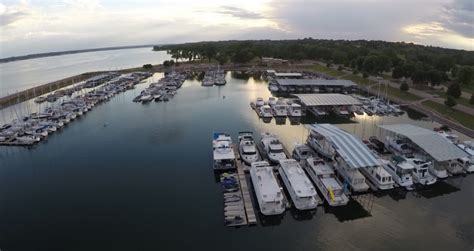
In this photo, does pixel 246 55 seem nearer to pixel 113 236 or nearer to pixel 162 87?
pixel 162 87

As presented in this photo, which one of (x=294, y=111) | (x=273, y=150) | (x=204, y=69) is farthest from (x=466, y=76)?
(x=204, y=69)

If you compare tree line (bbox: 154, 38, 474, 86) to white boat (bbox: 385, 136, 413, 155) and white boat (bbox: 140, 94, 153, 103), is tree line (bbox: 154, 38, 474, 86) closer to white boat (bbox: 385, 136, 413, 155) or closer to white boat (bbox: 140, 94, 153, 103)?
white boat (bbox: 385, 136, 413, 155)

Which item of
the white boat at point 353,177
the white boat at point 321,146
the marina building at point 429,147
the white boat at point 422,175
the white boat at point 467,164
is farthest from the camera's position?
the white boat at point 321,146

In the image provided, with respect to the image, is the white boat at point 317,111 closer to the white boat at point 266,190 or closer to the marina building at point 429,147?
the marina building at point 429,147

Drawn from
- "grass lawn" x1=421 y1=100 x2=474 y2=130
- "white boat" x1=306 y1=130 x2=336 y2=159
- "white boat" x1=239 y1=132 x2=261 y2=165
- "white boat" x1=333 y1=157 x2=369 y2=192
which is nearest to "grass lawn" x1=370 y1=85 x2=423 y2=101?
"grass lawn" x1=421 y1=100 x2=474 y2=130

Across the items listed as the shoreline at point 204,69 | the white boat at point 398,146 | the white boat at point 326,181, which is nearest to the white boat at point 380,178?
the white boat at point 326,181

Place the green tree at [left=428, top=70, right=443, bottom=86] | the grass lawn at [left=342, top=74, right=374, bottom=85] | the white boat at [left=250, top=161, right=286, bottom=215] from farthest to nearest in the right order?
the grass lawn at [left=342, top=74, right=374, bottom=85] → the green tree at [left=428, top=70, right=443, bottom=86] → the white boat at [left=250, top=161, right=286, bottom=215]
